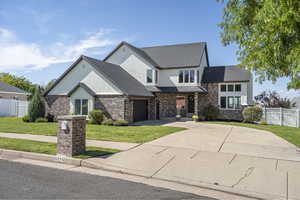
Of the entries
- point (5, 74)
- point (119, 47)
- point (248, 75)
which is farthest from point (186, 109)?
point (5, 74)

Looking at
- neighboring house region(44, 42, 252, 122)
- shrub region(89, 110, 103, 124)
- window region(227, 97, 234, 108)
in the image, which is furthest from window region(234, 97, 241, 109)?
shrub region(89, 110, 103, 124)

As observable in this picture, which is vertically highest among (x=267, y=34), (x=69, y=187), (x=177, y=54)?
(x=177, y=54)

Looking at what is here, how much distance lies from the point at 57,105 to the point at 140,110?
26.8ft

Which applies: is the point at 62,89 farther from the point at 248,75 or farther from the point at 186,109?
the point at 248,75

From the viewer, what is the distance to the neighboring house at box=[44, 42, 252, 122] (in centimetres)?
1838

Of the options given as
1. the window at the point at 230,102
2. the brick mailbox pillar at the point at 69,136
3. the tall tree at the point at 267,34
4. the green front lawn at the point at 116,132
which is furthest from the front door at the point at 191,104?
the brick mailbox pillar at the point at 69,136

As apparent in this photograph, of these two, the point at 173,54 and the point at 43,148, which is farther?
the point at 173,54

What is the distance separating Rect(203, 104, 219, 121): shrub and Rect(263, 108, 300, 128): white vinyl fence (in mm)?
4758

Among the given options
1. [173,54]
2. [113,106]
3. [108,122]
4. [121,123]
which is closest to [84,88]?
[113,106]

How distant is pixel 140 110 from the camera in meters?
20.5

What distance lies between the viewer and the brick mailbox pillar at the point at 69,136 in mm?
6945

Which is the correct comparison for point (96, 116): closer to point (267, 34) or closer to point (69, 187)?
point (69, 187)

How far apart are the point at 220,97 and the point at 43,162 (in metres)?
20.4

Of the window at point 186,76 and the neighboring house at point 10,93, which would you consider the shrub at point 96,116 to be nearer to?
the window at point 186,76
